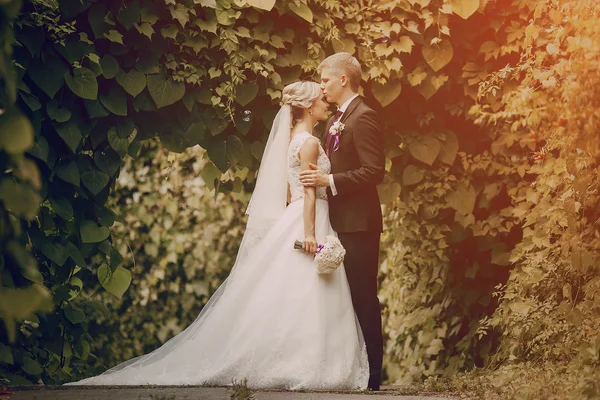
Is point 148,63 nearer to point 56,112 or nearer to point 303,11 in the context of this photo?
point 56,112

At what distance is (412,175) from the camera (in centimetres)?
589

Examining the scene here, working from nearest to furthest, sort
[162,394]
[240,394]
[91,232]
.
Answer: [240,394] → [162,394] → [91,232]

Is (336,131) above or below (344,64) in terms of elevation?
below

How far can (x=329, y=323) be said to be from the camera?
4.95 m

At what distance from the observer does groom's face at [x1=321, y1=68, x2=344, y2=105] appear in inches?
205

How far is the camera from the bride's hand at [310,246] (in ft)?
16.5

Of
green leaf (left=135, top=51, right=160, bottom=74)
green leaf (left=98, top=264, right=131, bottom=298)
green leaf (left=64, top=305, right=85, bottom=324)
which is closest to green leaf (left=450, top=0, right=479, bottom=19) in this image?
green leaf (left=135, top=51, right=160, bottom=74)

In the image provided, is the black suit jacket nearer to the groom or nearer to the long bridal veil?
the groom

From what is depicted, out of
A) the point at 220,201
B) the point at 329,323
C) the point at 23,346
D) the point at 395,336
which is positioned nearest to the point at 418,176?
the point at 329,323

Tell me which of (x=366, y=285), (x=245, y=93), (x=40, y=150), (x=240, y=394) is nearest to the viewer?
(x=240, y=394)

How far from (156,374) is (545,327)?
7.21ft

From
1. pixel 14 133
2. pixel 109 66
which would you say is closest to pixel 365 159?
pixel 109 66

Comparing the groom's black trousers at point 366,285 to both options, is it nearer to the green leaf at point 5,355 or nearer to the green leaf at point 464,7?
the green leaf at point 464,7

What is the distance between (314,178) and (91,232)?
1390 millimetres
